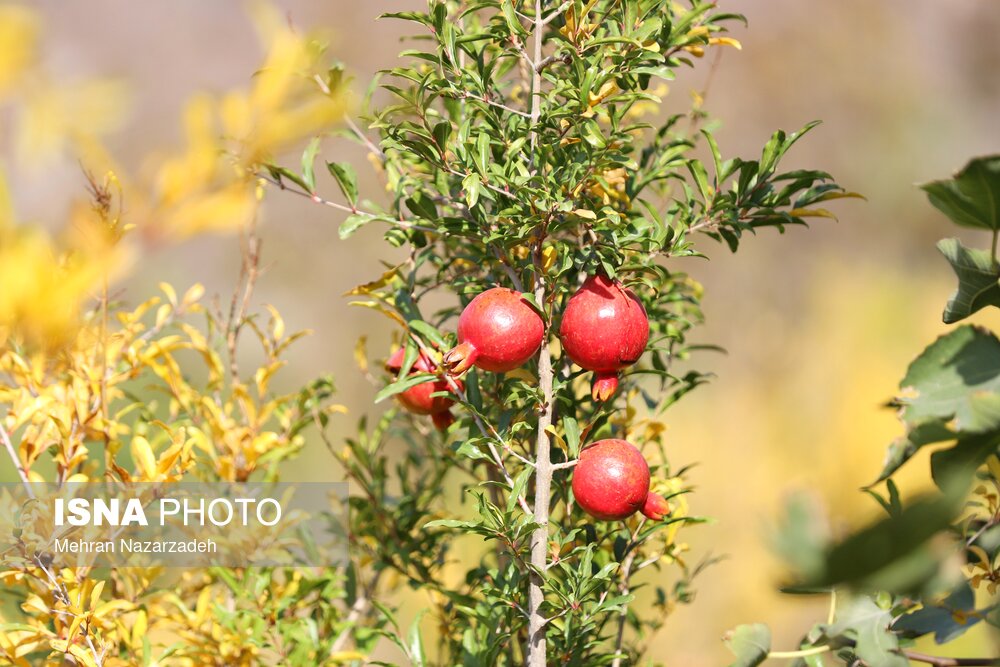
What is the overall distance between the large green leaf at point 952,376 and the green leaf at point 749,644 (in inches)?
6.0

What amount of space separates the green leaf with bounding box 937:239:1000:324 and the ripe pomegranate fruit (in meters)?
0.30

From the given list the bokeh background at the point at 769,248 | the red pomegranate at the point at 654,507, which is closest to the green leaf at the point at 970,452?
the red pomegranate at the point at 654,507

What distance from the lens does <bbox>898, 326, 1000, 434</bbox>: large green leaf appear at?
0.34 m

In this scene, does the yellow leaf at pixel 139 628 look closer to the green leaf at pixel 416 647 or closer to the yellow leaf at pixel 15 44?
the green leaf at pixel 416 647

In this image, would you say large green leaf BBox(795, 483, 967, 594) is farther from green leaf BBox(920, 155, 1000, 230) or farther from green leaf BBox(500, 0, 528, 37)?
green leaf BBox(500, 0, 528, 37)

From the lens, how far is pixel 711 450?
7.07 feet

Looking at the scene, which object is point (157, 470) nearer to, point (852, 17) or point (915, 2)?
point (852, 17)

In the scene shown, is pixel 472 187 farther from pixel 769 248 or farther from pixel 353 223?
pixel 769 248

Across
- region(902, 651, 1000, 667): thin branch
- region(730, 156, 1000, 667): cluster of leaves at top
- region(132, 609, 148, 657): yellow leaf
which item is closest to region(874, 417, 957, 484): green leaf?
region(730, 156, 1000, 667): cluster of leaves at top

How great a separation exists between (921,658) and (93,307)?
0.72 m

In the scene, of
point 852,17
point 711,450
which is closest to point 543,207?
point 711,450

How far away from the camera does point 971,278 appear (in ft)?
1.21

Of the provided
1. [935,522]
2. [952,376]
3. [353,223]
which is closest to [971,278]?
[952,376]

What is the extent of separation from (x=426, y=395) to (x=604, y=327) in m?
0.16
